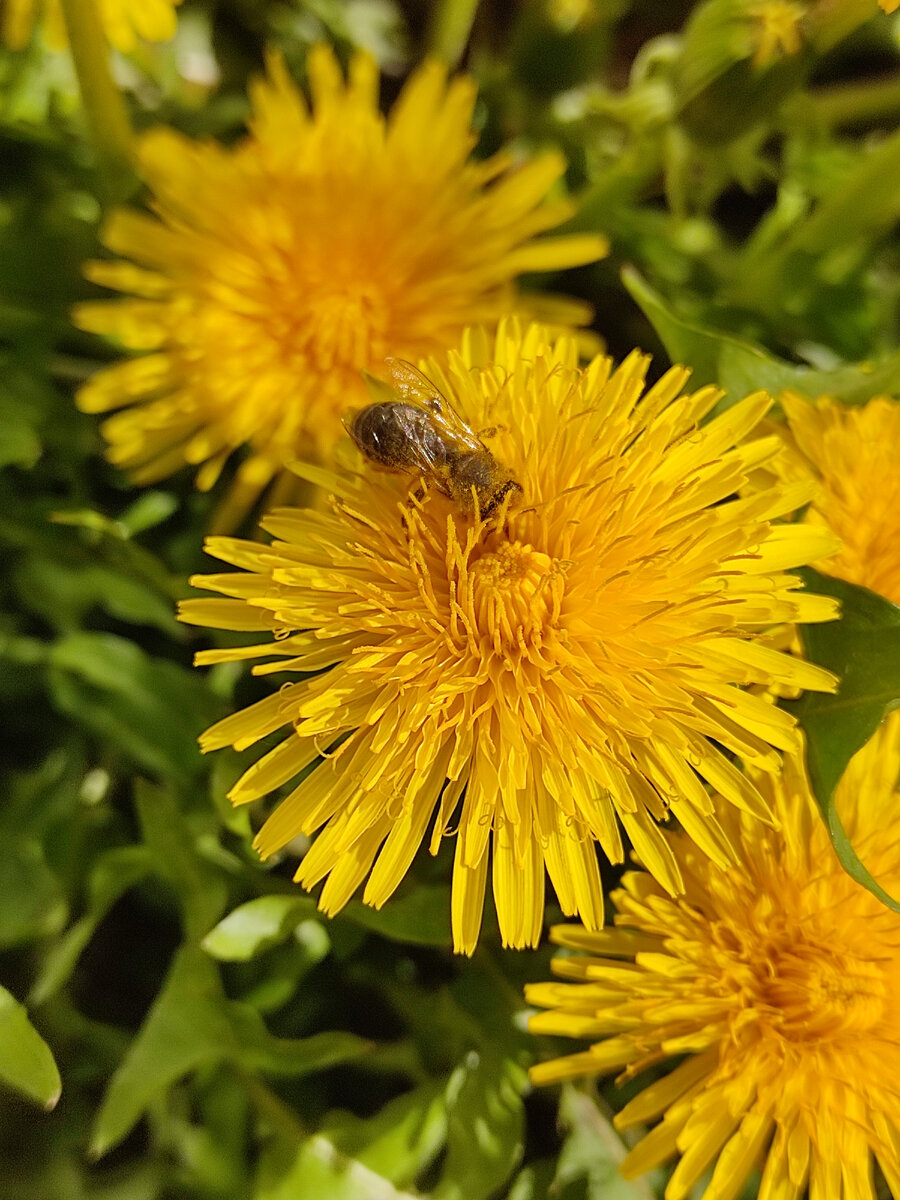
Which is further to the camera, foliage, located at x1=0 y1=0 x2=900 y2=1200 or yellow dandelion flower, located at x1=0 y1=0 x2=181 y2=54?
yellow dandelion flower, located at x1=0 y1=0 x2=181 y2=54

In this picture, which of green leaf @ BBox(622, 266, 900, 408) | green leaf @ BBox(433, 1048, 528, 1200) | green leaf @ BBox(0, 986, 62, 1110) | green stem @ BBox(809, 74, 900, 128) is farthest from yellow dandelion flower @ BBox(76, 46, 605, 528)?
green leaf @ BBox(433, 1048, 528, 1200)

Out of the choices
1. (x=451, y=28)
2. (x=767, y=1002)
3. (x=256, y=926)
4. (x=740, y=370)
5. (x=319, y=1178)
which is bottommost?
(x=319, y=1178)

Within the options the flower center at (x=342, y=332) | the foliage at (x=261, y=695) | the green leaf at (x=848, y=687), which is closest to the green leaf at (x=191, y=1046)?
the foliage at (x=261, y=695)

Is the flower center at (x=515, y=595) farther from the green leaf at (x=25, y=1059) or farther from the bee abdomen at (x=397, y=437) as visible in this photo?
the green leaf at (x=25, y=1059)

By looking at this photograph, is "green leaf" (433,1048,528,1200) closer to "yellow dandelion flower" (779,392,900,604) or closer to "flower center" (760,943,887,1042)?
"flower center" (760,943,887,1042)

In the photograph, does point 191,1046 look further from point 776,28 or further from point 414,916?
point 776,28

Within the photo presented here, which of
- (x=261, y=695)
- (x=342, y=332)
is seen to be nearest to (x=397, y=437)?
(x=342, y=332)
